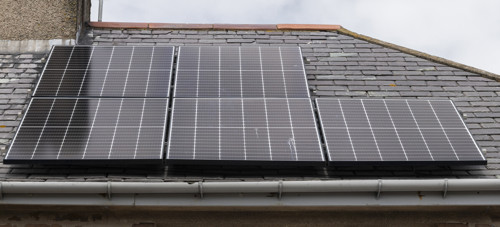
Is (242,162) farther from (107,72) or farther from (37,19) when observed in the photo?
(37,19)

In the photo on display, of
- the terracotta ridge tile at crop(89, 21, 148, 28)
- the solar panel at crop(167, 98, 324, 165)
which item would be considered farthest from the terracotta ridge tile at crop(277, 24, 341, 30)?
the solar panel at crop(167, 98, 324, 165)

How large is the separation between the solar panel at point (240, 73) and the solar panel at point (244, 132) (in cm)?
17

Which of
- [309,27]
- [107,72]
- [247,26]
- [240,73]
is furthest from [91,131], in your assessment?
[309,27]

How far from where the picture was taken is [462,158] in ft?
22.3

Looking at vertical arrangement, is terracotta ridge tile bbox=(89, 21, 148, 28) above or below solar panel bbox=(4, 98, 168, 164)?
above

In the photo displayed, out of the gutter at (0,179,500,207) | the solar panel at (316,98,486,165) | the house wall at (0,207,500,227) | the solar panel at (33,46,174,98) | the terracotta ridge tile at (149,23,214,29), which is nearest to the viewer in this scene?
the gutter at (0,179,500,207)

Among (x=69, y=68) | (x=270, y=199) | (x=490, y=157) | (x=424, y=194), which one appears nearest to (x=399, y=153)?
(x=424, y=194)

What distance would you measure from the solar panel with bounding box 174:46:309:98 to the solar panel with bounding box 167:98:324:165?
0.17m

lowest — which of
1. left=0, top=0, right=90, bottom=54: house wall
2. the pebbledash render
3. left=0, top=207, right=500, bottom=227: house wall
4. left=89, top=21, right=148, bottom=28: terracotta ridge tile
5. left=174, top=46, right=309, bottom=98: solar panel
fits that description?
left=0, top=207, right=500, bottom=227: house wall

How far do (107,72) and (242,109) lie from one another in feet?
6.71

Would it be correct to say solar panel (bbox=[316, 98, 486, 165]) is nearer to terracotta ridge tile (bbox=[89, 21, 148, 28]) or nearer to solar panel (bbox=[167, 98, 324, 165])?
solar panel (bbox=[167, 98, 324, 165])

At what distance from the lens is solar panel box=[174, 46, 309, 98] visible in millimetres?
7676

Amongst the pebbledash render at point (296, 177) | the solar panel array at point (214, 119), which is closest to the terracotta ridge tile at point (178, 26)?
the solar panel array at point (214, 119)

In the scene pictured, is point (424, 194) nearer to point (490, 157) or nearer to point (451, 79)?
point (490, 157)
